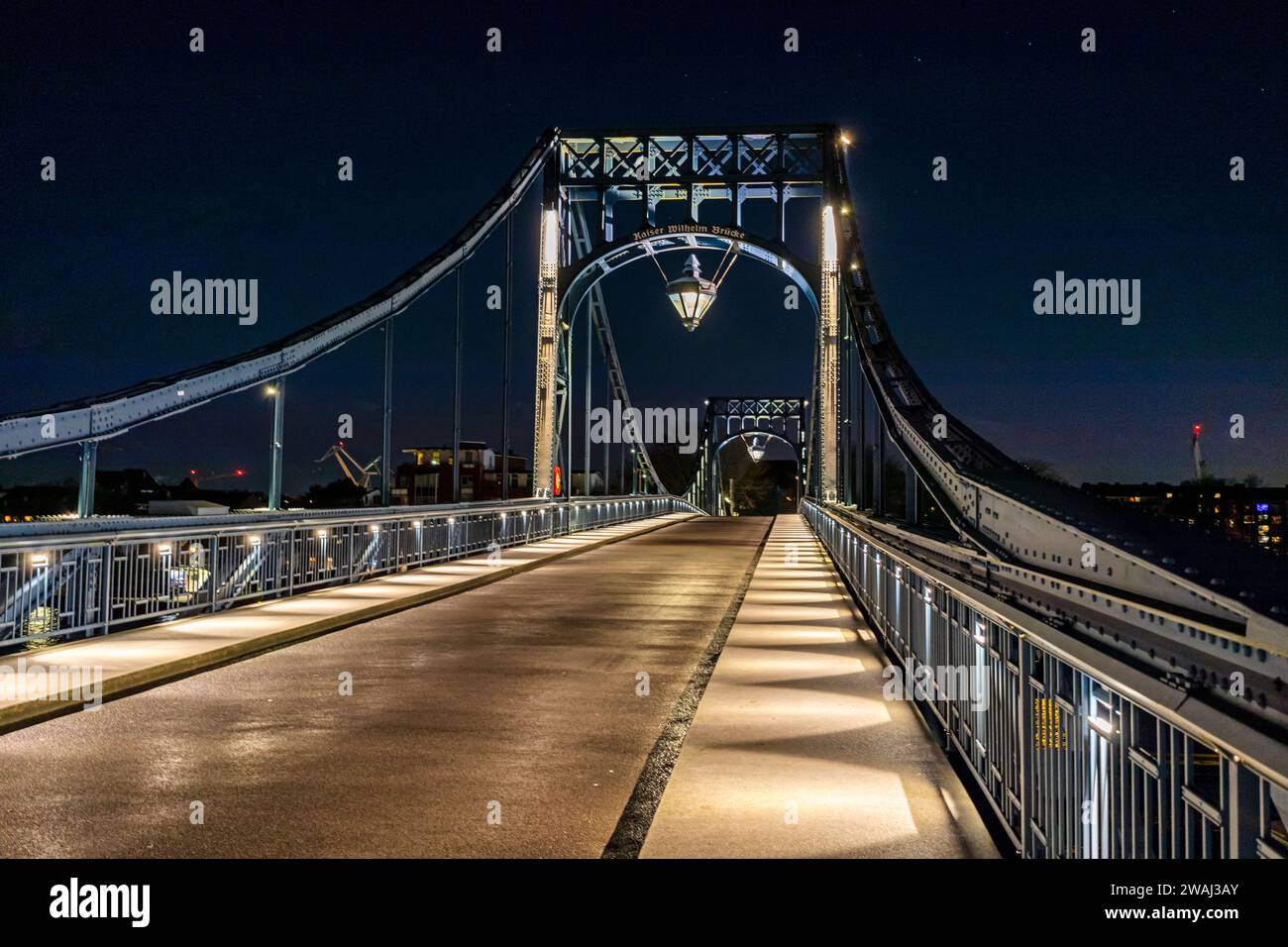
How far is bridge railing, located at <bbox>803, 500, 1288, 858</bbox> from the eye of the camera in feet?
7.97

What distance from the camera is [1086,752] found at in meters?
3.52

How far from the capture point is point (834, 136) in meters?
38.5

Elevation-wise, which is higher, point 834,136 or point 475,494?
point 834,136

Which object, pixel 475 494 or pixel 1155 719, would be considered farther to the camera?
pixel 475 494

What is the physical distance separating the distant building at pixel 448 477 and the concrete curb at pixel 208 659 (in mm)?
82132

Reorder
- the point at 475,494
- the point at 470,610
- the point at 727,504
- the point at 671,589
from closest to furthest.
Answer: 1. the point at 470,610
2. the point at 671,589
3. the point at 475,494
4. the point at 727,504

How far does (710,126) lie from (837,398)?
1077 centimetres

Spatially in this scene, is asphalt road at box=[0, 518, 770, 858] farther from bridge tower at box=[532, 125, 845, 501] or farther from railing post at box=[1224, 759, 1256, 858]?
bridge tower at box=[532, 125, 845, 501]

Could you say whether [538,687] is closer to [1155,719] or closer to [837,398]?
[1155,719]

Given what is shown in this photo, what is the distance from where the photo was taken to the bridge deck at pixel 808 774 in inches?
171

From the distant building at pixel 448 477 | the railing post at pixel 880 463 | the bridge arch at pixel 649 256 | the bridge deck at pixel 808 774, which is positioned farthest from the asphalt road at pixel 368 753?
the distant building at pixel 448 477

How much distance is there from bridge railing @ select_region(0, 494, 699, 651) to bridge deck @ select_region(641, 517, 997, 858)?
633 centimetres
